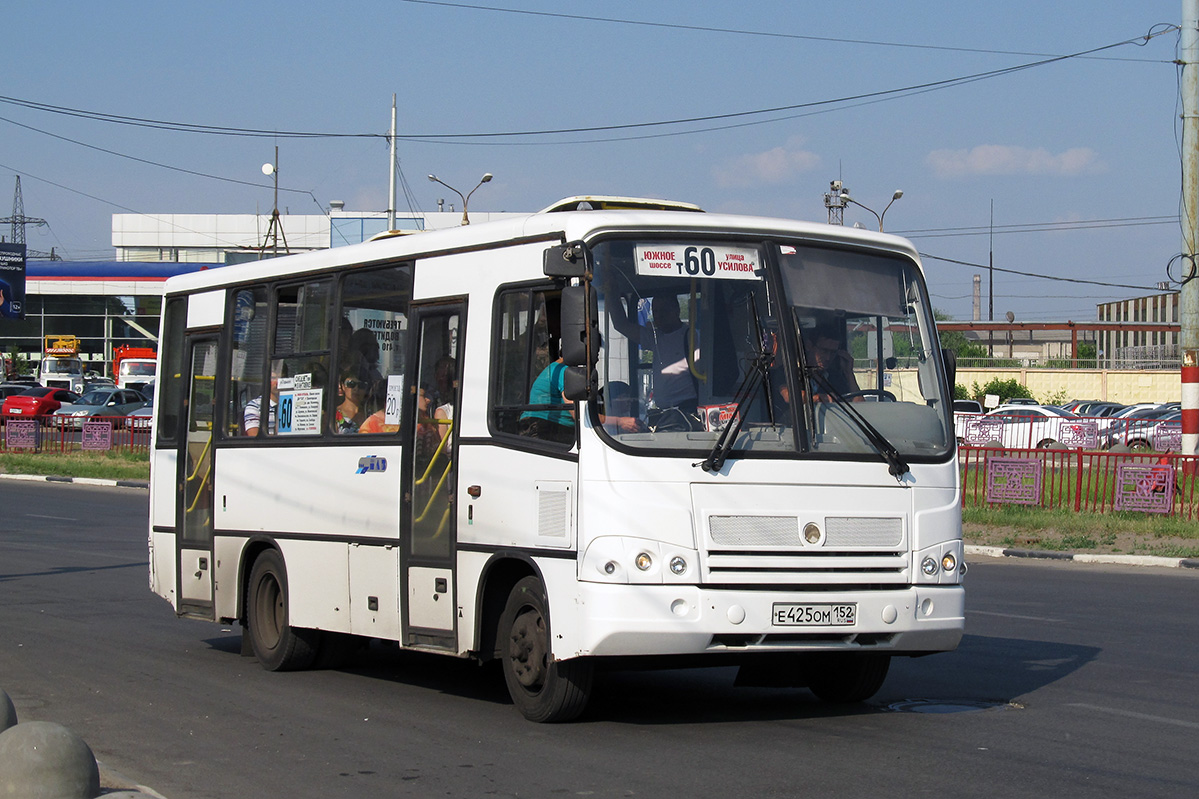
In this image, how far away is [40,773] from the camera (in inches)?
222

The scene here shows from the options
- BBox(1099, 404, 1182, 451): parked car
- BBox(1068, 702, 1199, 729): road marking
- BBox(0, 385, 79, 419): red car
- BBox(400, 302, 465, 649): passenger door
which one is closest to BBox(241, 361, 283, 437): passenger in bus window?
BBox(400, 302, 465, 649): passenger door

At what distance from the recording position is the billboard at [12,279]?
5897 cm

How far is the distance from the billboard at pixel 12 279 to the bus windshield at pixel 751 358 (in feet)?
182

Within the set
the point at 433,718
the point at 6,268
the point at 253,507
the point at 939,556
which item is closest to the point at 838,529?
the point at 939,556

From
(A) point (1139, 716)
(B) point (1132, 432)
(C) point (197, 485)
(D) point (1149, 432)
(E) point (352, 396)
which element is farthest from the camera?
(B) point (1132, 432)

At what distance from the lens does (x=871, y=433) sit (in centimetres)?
807

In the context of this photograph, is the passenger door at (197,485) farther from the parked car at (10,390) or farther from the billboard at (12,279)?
the parked car at (10,390)

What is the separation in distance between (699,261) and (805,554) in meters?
1.71

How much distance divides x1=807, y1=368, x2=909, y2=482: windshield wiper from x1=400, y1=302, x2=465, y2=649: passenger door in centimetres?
223

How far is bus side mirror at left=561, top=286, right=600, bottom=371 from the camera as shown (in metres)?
7.50

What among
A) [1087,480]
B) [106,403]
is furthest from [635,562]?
[106,403]

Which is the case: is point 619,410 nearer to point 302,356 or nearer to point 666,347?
point 666,347

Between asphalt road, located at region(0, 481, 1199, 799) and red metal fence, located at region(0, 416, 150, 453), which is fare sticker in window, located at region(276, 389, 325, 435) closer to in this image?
asphalt road, located at region(0, 481, 1199, 799)

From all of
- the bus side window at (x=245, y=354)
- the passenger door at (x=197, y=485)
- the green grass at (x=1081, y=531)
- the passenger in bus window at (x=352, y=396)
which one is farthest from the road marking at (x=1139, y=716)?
the green grass at (x=1081, y=531)
